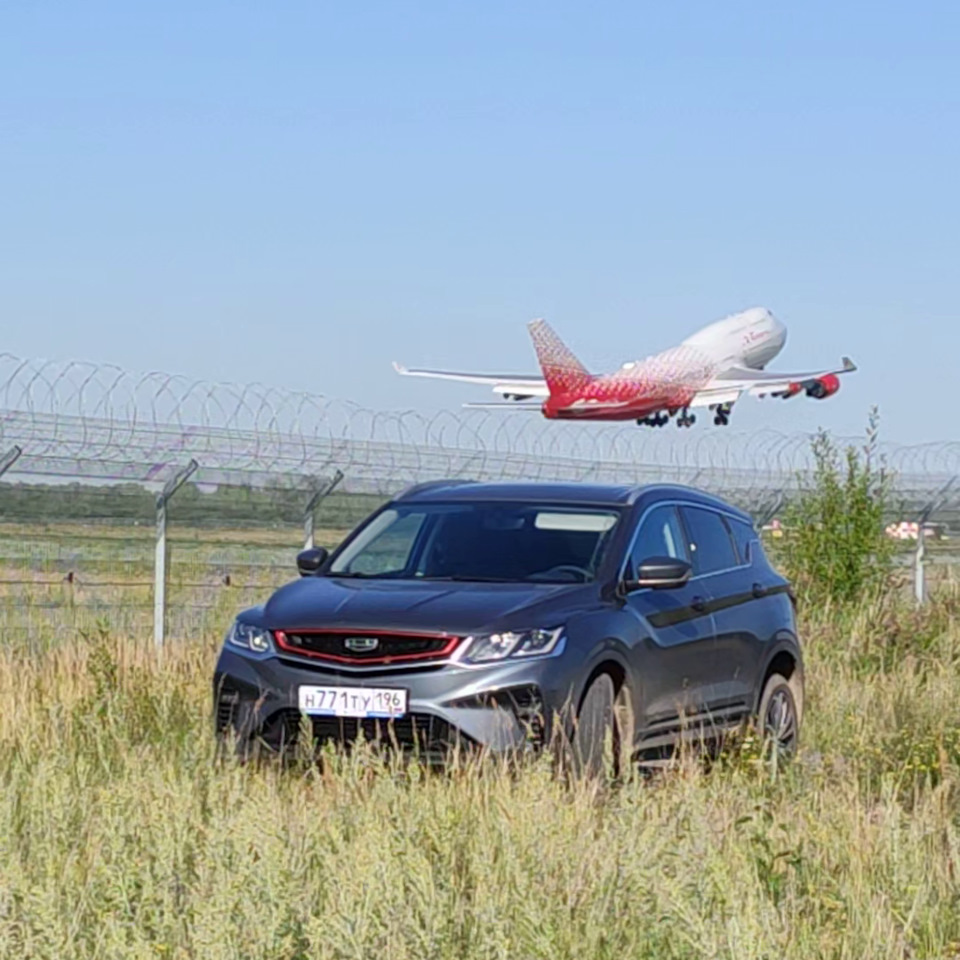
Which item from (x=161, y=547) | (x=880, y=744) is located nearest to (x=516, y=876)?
(x=880, y=744)

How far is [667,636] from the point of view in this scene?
10.7m

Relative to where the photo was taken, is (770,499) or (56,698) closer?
(56,698)

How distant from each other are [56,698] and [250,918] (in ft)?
19.7

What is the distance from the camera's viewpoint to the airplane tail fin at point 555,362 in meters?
70.8

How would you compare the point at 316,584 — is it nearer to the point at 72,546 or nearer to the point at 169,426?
the point at 169,426

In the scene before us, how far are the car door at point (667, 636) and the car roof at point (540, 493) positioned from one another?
5.3 inches

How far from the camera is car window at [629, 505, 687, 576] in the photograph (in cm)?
1101

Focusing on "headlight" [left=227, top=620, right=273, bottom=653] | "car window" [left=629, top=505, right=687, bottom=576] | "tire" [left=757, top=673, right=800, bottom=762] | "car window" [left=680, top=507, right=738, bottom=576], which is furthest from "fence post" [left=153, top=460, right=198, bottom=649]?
"headlight" [left=227, top=620, right=273, bottom=653]

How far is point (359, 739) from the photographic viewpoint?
8.59m

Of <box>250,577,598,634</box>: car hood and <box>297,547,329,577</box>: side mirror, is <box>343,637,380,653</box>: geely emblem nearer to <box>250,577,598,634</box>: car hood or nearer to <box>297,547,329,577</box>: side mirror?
<box>250,577,598,634</box>: car hood

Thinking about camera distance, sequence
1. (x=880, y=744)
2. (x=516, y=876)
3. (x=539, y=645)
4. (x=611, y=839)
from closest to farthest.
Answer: (x=516, y=876) → (x=611, y=839) → (x=539, y=645) → (x=880, y=744)

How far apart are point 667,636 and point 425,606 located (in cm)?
141

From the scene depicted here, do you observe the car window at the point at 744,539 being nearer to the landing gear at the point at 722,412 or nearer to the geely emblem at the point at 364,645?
the geely emblem at the point at 364,645

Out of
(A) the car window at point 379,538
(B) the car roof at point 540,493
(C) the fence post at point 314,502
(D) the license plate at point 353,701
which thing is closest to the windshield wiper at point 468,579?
(A) the car window at point 379,538
